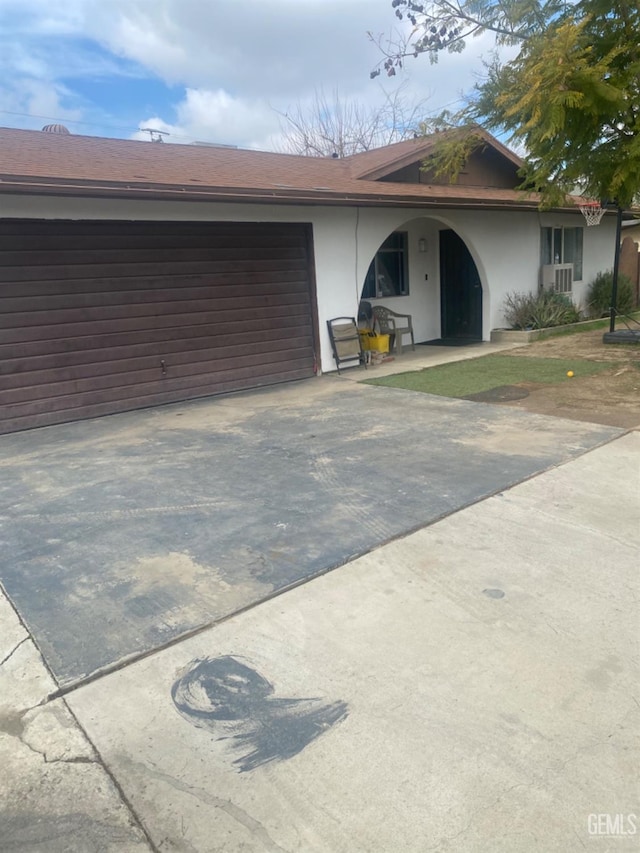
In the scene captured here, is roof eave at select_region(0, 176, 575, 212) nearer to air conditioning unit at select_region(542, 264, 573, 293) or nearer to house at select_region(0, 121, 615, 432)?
house at select_region(0, 121, 615, 432)

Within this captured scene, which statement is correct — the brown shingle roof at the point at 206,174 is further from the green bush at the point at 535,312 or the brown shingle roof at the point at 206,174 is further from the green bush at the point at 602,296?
the green bush at the point at 602,296

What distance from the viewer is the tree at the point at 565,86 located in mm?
6535

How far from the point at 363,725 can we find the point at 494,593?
1.18 meters

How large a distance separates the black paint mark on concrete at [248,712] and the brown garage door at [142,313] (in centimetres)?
576

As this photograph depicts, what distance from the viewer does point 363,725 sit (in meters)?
2.32

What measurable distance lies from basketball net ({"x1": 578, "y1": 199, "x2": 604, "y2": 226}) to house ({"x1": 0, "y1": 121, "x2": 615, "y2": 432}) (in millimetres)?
1866

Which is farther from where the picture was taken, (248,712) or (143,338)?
(143,338)

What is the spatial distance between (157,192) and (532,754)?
700 cm

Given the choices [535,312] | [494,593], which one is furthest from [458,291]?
[494,593]

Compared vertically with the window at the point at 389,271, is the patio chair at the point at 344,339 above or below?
below

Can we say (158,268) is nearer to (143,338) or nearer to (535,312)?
(143,338)

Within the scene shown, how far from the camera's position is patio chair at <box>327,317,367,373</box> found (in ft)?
33.2

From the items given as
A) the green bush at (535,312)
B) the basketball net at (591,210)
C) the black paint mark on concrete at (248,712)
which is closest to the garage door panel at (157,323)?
the green bush at (535,312)

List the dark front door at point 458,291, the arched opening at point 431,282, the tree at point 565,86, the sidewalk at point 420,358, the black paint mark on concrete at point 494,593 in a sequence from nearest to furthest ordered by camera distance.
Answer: the black paint mark on concrete at point 494,593 < the tree at point 565,86 < the sidewalk at point 420,358 < the arched opening at point 431,282 < the dark front door at point 458,291
